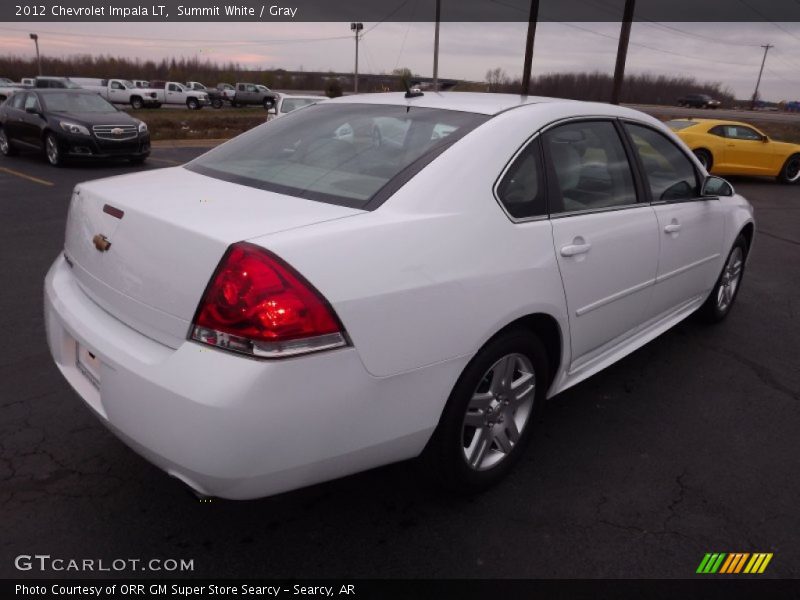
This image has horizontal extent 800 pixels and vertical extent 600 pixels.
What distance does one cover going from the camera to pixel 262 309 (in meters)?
1.82

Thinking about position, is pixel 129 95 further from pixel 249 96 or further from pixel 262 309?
pixel 262 309

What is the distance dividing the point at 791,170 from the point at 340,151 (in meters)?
16.0

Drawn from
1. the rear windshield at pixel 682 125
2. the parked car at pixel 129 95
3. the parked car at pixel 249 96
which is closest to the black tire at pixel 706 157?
the rear windshield at pixel 682 125

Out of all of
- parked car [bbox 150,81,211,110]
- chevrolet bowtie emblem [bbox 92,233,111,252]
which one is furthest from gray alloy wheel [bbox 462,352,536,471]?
parked car [bbox 150,81,211,110]

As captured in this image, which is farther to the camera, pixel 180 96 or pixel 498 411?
pixel 180 96

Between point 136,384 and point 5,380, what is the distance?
6.66 ft

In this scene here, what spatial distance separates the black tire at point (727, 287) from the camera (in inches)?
180

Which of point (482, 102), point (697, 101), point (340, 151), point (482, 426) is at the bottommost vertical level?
point (697, 101)

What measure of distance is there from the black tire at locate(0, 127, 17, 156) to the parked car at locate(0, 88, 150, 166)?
3 cm

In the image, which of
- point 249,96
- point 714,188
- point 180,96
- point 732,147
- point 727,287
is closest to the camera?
point 714,188

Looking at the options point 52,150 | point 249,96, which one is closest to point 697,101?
point 249,96

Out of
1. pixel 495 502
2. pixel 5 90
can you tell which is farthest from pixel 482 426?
pixel 5 90

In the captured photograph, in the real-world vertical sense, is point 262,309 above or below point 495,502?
above

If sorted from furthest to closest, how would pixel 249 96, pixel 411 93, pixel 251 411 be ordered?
pixel 249 96, pixel 411 93, pixel 251 411
